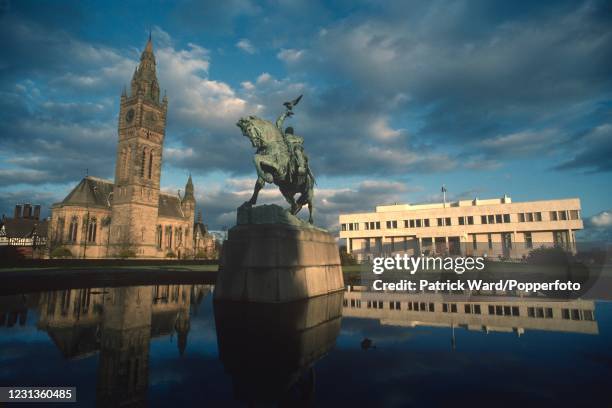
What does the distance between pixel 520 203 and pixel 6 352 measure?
77.4 m

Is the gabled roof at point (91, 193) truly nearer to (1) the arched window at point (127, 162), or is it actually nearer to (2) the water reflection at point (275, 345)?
(1) the arched window at point (127, 162)

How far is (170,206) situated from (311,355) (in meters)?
93.4

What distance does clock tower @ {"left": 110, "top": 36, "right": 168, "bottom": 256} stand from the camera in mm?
70375

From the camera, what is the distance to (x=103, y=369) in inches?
203

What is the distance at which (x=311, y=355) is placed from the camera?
19.8 feet

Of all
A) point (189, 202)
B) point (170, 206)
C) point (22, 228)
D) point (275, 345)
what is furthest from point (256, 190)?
point (22, 228)

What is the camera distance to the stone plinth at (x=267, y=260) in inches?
436

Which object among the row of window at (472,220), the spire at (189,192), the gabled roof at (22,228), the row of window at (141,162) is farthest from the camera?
the spire at (189,192)

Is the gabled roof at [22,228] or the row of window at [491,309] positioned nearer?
the row of window at [491,309]

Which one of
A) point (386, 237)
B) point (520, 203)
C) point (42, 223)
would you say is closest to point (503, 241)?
point (520, 203)

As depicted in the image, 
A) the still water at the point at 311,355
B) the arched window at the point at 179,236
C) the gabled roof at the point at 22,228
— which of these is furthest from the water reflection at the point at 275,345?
the gabled roof at the point at 22,228

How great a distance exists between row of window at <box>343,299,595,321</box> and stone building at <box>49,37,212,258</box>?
6184 cm

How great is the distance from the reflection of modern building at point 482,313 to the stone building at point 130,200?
62.5m

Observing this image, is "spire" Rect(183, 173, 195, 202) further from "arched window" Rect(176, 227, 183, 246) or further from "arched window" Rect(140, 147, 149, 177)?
"arched window" Rect(140, 147, 149, 177)
